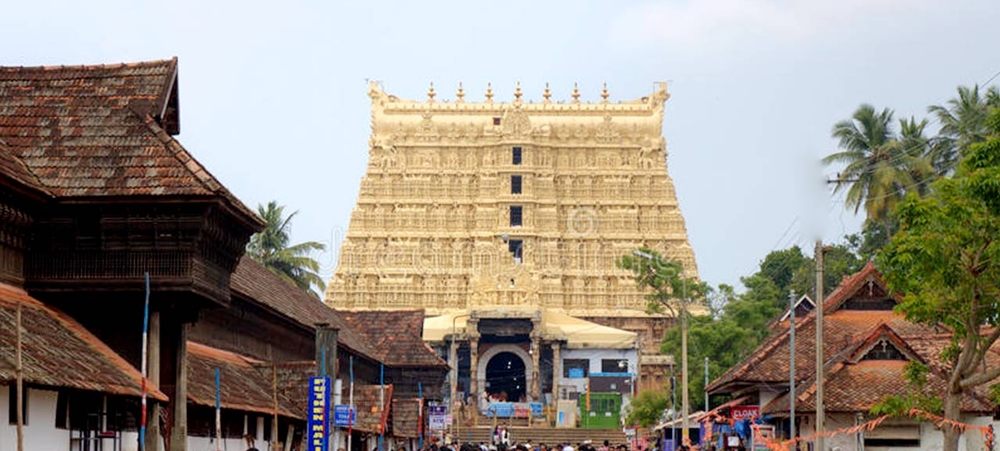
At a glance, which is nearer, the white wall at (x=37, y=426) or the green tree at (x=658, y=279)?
the white wall at (x=37, y=426)

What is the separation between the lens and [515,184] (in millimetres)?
118312

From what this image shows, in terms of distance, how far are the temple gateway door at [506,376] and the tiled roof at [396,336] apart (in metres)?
42.9

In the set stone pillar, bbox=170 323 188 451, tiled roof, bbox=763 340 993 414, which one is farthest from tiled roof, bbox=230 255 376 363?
tiled roof, bbox=763 340 993 414

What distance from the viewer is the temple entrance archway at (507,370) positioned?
103312mm

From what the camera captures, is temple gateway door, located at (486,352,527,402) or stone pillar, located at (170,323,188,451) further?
temple gateway door, located at (486,352,527,402)

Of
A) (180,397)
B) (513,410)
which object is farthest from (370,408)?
(513,410)

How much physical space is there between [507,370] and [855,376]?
6787 cm

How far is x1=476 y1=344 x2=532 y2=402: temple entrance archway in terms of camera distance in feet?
339

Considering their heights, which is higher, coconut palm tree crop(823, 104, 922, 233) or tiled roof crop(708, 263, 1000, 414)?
coconut palm tree crop(823, 104, 922, 233)

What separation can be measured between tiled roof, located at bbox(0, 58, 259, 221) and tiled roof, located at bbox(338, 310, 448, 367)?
3380 cm

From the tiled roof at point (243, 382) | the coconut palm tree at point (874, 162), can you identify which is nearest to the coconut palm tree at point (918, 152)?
the coconut palm tree at point (874, 162)

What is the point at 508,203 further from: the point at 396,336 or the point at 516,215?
the point at 396,336

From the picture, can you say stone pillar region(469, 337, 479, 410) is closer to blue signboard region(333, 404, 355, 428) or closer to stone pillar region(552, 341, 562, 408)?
stone pillar region(552, 341, 562, 408)

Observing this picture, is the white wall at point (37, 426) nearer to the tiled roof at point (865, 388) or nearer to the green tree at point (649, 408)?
the tiled roof at point (865, 388)
